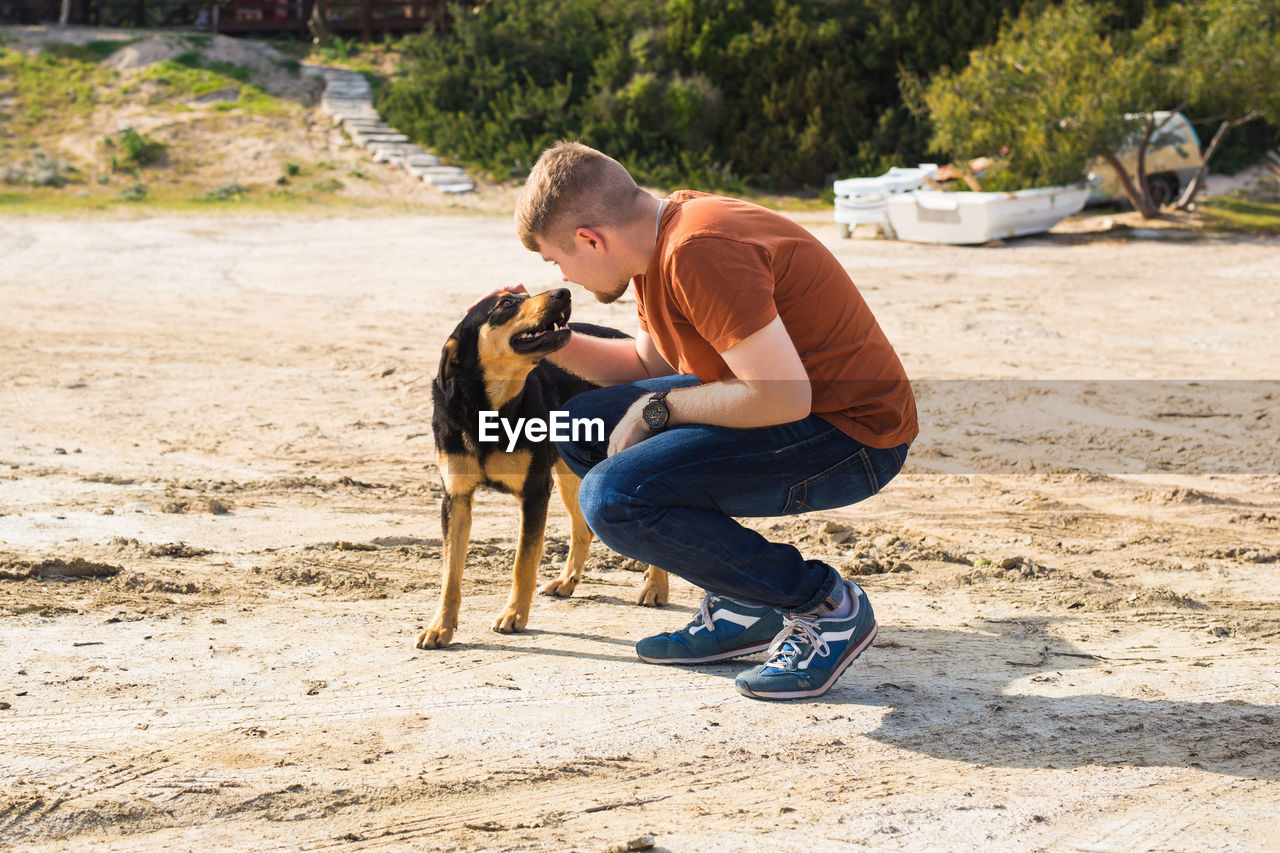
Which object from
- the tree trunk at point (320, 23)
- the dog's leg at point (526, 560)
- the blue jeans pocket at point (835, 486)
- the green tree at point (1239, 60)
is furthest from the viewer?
the tree trunk at point (320, 23)

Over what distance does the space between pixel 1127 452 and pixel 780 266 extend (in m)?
5.04

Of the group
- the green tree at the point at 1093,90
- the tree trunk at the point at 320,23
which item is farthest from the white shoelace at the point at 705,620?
the tree trunk at the point at 320,23

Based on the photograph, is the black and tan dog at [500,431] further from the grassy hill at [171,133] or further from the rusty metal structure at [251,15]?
the rusty metal structure at [251,15]

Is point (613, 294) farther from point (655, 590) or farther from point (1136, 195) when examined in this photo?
point (1136, 195)

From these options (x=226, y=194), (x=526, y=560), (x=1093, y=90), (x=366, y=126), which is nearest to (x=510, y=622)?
(x=526, y=560)

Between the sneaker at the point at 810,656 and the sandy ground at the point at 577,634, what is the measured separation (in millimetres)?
77

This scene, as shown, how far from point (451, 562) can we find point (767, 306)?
1846 mm

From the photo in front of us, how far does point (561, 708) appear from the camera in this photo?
367 cm

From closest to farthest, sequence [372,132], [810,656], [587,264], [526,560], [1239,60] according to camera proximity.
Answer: [587,264], [810,656], [526,560], [1239,60], [372,132]

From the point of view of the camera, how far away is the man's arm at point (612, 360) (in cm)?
433

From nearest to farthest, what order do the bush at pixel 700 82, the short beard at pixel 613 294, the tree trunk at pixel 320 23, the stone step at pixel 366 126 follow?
the short beard at pixel 613 294, the stone step at pixel 366 126, the bush at pixel 700 82, the tree trunk at pixel 320 23

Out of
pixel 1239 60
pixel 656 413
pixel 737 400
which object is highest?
pixel 1239 60

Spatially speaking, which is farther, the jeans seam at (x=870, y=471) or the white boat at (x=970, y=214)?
the white boat at (x=970, y=214)

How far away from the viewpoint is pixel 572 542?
509 centimetres
